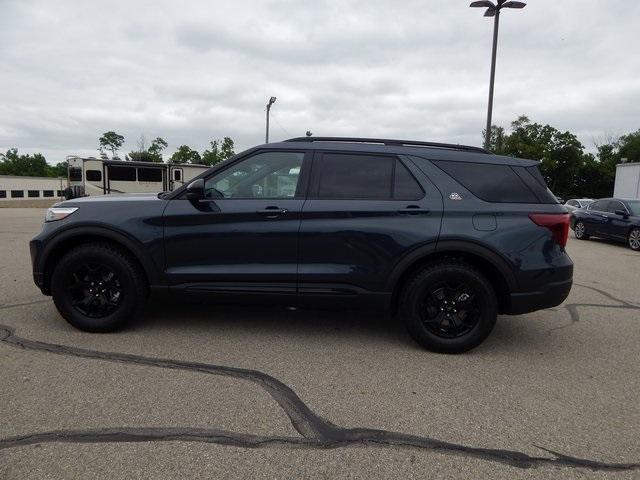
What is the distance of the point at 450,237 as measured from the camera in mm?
3977

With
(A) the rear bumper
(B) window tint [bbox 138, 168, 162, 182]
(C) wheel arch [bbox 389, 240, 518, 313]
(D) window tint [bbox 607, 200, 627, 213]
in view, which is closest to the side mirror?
(C) wheel arch [bbox 389, 240, 518, 313]

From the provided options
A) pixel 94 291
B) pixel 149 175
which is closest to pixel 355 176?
pixel 94 291

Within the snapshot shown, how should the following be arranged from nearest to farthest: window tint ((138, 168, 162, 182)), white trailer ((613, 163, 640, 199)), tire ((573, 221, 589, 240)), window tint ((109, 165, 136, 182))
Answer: tire ((573, 221, 589, 240)), white trailer ((613, 163, 640, 199)), window tint ((109, 165, 136, 182)), window tint ((138, 168, 162, 182))

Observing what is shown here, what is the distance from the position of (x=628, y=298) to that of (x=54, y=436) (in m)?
6.89

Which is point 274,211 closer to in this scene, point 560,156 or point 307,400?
point 307,400

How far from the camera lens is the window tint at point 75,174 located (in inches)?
971

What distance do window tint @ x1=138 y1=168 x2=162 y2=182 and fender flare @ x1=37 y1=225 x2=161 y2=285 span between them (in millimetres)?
23812

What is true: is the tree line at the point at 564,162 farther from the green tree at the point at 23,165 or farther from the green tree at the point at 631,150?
the green tree at the point at 23,165

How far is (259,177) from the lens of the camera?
4234 millimetres

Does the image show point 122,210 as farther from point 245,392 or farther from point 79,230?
point 245,392

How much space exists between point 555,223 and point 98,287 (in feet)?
13.5

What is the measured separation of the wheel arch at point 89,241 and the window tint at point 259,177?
0.79 metres

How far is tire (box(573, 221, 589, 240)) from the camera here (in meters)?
15.3

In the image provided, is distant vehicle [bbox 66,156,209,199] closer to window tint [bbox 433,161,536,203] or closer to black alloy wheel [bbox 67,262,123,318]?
black alloy wheel [bbox 67,262,123,318]
